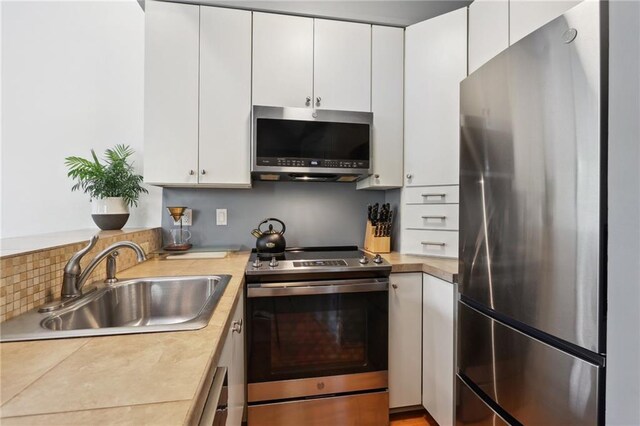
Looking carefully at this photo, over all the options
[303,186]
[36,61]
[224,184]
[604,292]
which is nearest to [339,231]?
[303,186]

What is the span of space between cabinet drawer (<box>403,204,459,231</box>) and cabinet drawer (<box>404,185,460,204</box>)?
1.1 inches

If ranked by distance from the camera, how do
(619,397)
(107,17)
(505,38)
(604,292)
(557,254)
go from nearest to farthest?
(619,397), (604,292), (557,254), (505,38), (107,17)

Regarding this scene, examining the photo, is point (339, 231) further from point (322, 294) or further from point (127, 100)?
point (127, 100)

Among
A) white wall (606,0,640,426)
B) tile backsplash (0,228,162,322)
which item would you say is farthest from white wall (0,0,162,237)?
white wall (606,0,640,426)

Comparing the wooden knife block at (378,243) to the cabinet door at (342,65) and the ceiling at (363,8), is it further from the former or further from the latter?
the ceiling at (363,8)

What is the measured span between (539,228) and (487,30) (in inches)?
50.1

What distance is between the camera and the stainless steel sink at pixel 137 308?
2.46ft

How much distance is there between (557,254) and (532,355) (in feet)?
1.15

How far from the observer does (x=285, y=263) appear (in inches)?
61.7

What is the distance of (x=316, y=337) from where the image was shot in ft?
4.85

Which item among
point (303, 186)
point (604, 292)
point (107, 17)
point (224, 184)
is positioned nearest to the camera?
point (604, 292)

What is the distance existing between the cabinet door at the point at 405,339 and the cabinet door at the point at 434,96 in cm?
68

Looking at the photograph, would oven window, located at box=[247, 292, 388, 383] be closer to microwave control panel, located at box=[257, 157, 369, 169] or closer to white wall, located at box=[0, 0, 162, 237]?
microwave control panel, located at box=[257, 157, 369, 169]

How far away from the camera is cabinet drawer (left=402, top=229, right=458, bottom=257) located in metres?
1.75
